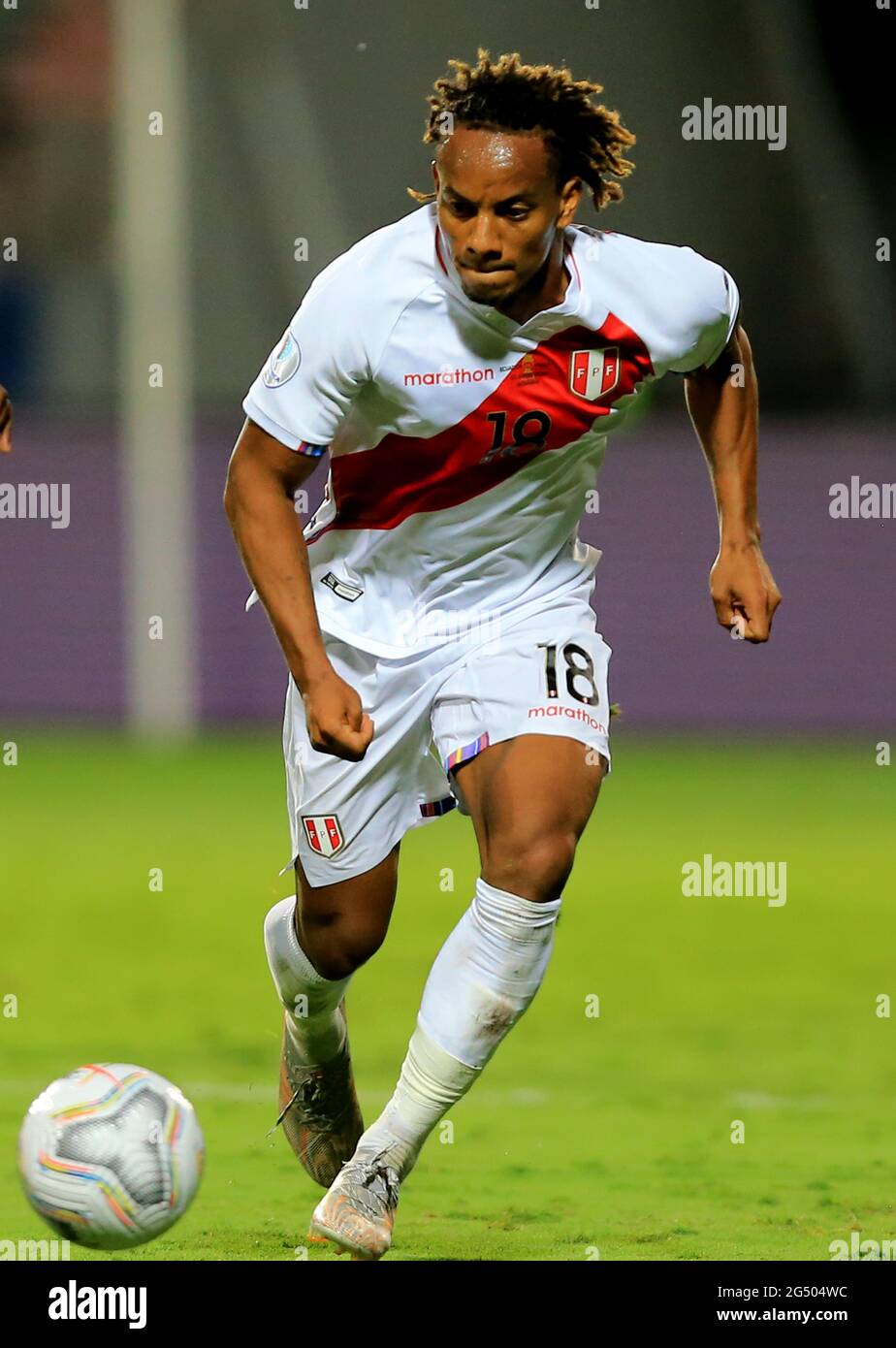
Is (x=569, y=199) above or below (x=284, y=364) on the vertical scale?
above

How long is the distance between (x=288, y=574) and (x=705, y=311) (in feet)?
3.64

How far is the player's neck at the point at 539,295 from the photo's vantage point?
16.2 ft

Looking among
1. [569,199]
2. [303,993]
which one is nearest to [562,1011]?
[303,993]

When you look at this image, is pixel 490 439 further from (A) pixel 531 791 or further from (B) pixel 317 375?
(A) pixel 531 791

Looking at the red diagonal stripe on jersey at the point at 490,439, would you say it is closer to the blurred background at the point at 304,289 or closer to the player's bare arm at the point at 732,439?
the player's bare arm at the point at 732,439

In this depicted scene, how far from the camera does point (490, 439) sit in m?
5.01

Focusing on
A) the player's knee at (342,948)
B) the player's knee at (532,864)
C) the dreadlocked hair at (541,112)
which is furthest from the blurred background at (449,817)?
the dreadlocked hair at (541,112)

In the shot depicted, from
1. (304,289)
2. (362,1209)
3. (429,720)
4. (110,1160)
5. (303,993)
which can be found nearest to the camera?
(110,1160)

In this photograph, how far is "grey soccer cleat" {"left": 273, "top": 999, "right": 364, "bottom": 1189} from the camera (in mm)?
5613

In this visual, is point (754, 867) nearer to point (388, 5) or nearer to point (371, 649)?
point (371, 649)

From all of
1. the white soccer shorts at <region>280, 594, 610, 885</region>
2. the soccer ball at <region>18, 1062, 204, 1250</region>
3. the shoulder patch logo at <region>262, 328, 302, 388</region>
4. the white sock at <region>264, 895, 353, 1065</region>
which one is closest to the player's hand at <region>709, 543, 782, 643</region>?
the white soccer shorts at <region>280, 594, 610, 885</region>

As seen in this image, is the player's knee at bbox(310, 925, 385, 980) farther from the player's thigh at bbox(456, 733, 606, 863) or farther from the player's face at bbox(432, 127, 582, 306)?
the player's face at bbox(432, 127, 582, 306)

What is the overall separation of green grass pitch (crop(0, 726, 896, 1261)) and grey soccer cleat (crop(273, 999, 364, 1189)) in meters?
0.10

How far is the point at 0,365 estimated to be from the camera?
1748 cm
